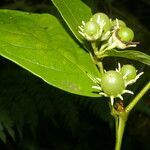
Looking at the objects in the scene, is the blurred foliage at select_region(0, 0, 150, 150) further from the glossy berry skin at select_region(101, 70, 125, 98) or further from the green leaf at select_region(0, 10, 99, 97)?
the glossy berry skin at select_region(101, 70, 125, 98)

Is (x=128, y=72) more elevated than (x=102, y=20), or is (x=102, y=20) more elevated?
(x=102, y=20)

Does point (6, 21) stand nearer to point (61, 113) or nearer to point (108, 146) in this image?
point (61, 113)

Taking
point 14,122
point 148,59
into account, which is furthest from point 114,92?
point 14,122

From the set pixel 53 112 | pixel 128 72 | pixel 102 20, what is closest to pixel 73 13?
pixel 102 20

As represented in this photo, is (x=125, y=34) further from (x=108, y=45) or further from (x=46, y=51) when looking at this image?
(x=46, y=51)

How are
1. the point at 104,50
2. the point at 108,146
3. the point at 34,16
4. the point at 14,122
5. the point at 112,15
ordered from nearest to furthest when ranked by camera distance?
the point at 104,50, the point at 34,16, the point at 14,122, the point at 112,15, the point at 108,146
